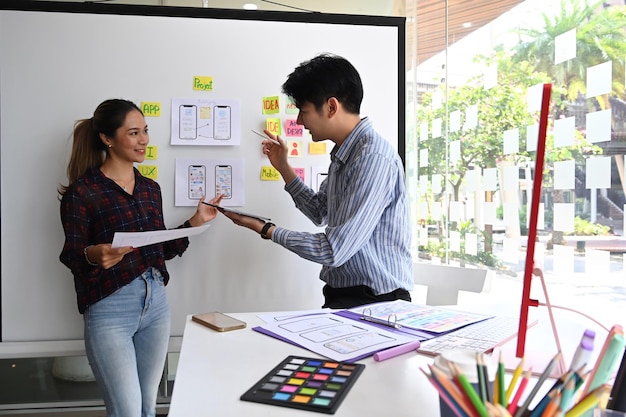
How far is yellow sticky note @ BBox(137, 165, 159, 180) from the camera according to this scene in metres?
2.40

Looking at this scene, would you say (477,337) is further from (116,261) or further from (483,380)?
(116,261)

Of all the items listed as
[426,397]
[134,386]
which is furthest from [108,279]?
[426,397]

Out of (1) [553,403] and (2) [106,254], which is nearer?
(1) [553,403]

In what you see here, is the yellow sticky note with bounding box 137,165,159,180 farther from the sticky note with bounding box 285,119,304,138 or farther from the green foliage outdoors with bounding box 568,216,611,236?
the green foliage outdoors with bounding box 568,216,611,236

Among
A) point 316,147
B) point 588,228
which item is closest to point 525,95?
point 588,228

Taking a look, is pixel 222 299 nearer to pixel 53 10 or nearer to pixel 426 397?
pixel 53 10

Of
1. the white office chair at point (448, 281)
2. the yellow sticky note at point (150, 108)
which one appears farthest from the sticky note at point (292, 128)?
the white office chair at point (448, 281)

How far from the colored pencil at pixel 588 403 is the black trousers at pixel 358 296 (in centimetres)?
122

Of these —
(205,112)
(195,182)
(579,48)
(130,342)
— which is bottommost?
(130,342)

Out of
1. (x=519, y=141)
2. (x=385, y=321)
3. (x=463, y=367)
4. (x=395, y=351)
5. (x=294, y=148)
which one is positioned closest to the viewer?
(x=463, y=367)

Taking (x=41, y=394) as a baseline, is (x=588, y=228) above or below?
above

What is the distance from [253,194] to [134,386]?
1018 mm

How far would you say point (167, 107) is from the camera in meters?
2.43

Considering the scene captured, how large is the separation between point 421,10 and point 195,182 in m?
2.10
